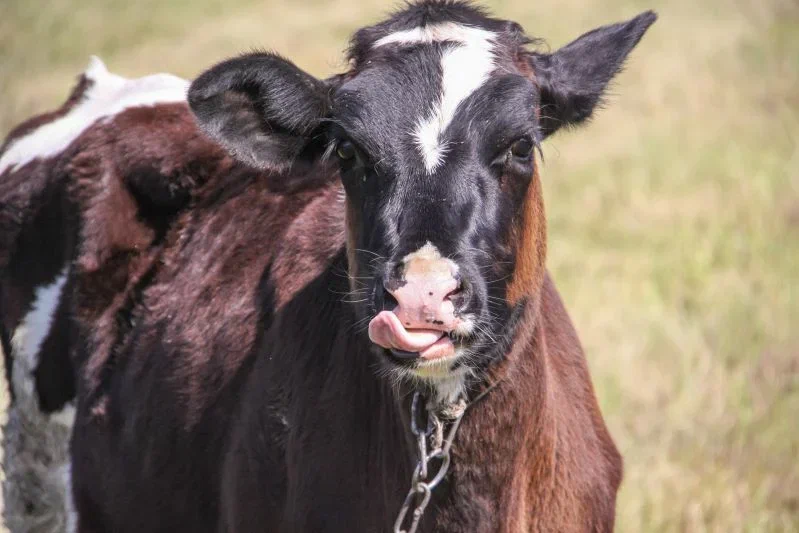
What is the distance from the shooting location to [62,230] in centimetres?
671

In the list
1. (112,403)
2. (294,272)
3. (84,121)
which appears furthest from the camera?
(84,121)

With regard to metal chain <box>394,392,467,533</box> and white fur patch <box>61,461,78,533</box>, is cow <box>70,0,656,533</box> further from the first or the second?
white fur patch <box>61,461,78,533</box>

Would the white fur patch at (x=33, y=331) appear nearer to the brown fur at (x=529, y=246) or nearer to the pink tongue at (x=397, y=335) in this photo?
the brown fur at (x=529, y=246)

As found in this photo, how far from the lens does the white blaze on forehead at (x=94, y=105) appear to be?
272 inches

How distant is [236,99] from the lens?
15.9 feet

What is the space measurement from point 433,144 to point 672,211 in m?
8.63

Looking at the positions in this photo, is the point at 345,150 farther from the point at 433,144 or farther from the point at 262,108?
the point at 262,108

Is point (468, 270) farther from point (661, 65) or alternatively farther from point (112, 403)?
point (661, 65)

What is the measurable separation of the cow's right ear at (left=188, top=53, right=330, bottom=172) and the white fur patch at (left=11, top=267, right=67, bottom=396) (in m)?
2.17

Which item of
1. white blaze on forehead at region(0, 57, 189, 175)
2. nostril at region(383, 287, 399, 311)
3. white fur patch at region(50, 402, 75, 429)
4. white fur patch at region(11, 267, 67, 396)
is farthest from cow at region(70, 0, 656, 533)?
white blaze on forehead at region(0, 57, 189, 175)

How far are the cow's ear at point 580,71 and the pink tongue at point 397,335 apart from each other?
1295mm

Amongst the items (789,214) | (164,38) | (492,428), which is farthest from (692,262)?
(164,38)

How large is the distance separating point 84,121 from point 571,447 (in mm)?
3526

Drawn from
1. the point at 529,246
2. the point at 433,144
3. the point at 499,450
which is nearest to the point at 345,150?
the point at 433,144
